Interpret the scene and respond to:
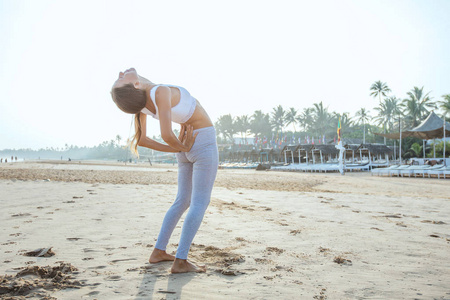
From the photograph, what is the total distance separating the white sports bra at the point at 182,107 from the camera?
2.05 meters

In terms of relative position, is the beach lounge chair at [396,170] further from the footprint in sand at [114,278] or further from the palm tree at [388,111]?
the palm tree at [388,111]

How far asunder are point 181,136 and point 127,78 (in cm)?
54

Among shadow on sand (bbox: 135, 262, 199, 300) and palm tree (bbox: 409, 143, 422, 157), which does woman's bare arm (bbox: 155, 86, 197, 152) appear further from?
palm tree (bbox: 409, 143, 422, 157)

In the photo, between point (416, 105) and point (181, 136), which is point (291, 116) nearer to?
point (416, 105)

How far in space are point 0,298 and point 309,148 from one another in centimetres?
3771

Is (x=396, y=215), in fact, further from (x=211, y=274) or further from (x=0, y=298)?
(x=0, y=298)

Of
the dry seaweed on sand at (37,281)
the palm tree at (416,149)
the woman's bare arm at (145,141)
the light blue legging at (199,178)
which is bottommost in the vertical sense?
the dry seaweed on sand at (37,281)

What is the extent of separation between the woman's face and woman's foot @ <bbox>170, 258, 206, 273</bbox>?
1.20 m

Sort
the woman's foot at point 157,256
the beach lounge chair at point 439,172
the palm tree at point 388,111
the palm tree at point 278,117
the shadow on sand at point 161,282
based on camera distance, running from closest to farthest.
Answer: the shadow on sand at point 161,282 → the woman's foot at point 157,256 → the beach lounge chair at point 439,172 → the palm tree at point 388,111 → the palm tree at point 278,117

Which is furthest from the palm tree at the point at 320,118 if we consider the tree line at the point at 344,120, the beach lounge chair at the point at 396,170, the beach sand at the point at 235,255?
the beach sand at the point at 235,255

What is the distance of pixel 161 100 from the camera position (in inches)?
77.7

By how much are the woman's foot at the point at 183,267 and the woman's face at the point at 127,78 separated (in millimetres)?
1203

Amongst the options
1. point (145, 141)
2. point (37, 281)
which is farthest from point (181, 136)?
point (37, 281)

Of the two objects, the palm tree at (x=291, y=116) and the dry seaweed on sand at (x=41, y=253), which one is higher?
the palm tree at (x=291, y=116)
